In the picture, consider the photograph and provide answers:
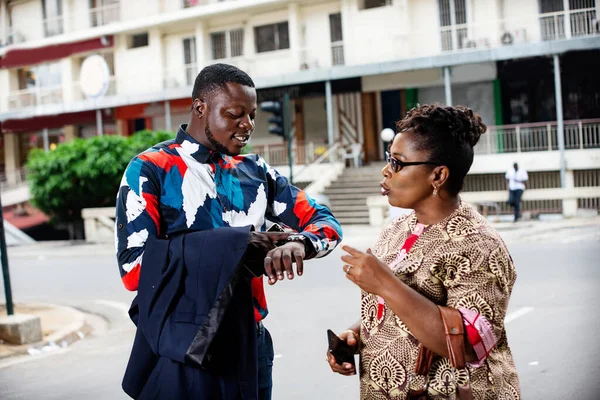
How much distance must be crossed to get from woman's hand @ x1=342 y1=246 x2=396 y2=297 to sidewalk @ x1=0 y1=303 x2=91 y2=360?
230 inches

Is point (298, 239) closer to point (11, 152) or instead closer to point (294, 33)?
point (294, 33)

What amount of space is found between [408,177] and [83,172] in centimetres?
2181

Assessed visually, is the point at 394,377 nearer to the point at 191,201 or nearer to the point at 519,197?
the point at 191,201

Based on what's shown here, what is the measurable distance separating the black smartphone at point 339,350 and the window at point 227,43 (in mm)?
28030

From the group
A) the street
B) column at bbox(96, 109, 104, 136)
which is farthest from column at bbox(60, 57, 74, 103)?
the street

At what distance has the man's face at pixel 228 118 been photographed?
2.64 m

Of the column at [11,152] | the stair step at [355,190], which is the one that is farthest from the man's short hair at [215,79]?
the column at [11,152]

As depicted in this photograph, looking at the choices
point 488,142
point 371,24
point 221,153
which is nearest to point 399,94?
point 371,24

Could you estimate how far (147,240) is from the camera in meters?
2.38

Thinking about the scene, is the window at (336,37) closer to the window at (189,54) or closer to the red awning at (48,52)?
the window at (189,54)

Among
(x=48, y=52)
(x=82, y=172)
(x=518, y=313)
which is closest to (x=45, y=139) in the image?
(x=48, y=52)

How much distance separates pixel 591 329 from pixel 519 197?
1271cm

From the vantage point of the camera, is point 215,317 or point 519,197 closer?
point 215,317

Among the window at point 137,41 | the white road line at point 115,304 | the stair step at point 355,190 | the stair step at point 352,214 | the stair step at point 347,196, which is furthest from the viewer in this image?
the window at point 137,41
